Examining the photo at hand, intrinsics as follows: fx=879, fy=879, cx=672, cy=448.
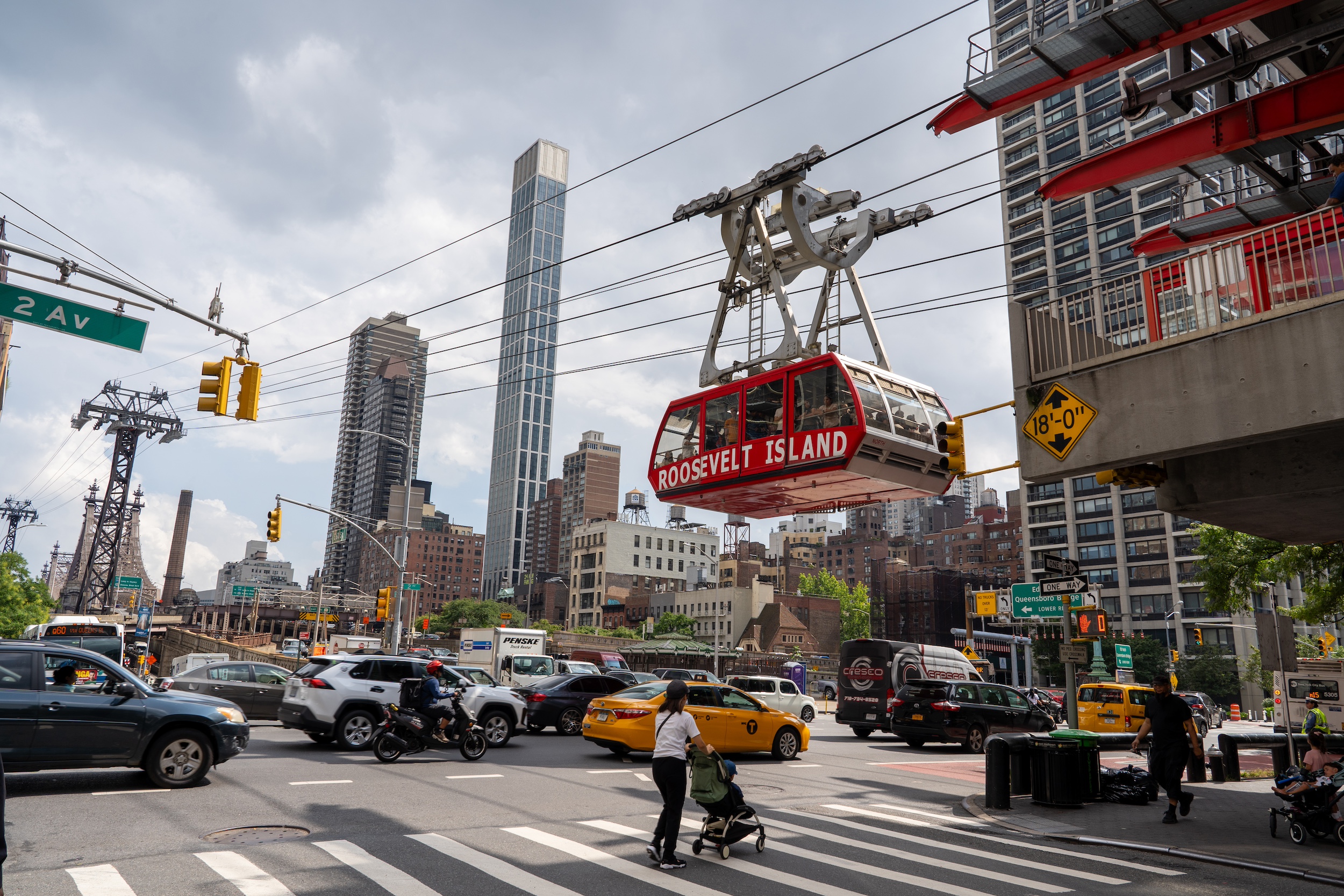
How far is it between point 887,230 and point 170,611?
576 feet

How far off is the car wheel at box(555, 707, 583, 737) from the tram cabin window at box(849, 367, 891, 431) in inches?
478

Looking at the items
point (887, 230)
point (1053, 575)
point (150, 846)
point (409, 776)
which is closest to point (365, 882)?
point (150, 846)

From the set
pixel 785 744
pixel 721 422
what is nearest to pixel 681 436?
pixel 721 422

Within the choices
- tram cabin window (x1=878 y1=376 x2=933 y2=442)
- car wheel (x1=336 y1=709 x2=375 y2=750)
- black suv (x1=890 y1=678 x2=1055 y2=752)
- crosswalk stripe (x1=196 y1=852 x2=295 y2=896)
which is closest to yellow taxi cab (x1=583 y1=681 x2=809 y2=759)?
car wheel (x1=336 y1=709 x2=375 y2=750)

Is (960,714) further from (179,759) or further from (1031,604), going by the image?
(179,759)

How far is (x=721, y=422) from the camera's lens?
16.4 m

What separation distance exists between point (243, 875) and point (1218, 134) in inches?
607

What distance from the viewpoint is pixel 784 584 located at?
488 feet

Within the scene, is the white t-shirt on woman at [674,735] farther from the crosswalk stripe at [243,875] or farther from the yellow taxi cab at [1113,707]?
the yellow taxi cab at [1113,707]

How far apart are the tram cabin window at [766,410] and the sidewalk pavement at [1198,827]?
6613 mm

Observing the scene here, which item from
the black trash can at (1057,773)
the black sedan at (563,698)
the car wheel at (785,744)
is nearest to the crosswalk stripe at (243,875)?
the black trash can at (1057,773)

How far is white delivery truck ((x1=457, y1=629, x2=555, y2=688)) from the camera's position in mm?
34062

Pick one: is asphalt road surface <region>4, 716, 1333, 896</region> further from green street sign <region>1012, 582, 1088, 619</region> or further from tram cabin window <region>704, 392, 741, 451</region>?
green street sign <region>1012, 582, 1088, 619</region>

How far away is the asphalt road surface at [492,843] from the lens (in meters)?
7.32
